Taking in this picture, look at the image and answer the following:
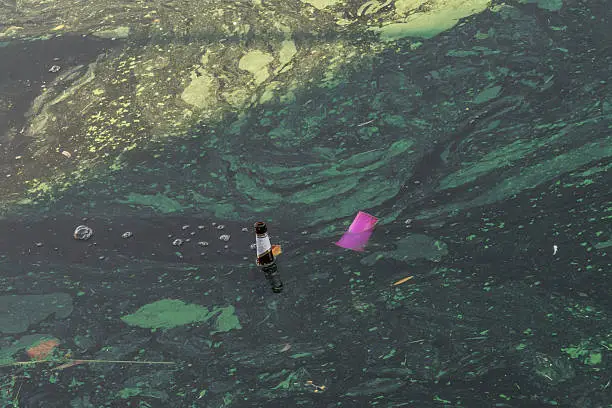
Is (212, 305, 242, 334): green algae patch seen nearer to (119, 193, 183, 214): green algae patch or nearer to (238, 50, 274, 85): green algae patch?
(119, 193, 183, 214): green algae patch

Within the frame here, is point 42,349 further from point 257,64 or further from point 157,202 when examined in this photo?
point 257,64

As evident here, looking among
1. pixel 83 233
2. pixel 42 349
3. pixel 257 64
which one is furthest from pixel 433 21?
pixel 42 349

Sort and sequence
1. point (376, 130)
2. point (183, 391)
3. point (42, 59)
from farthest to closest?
1. point (42, 59)
2. point (376, 130)
3. point (183, 391)

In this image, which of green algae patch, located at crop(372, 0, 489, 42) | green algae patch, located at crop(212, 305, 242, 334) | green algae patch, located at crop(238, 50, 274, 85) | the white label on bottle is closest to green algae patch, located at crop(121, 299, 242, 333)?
green algae patch, located at crop(212, 305, 242, 334)

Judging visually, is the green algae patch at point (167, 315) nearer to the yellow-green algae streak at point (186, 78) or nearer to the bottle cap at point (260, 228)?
the bottle cap at point (260, 228)

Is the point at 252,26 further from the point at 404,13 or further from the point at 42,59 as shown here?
the point at 42,59

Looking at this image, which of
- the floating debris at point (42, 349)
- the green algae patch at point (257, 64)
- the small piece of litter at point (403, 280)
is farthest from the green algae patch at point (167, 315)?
the green algae patch at point (257, 64)

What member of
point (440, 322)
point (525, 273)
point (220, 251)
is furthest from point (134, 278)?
point (525, 273)
